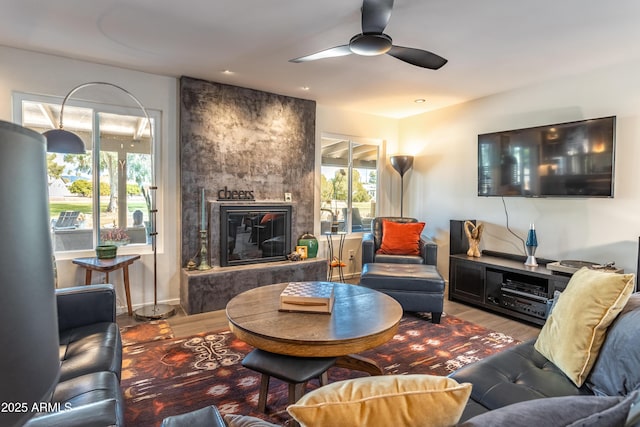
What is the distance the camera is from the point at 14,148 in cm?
44

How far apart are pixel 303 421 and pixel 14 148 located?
66 centimetres

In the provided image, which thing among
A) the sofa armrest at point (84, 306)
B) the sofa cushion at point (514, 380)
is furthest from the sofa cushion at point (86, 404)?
the sofa cushion at point (514, 380)

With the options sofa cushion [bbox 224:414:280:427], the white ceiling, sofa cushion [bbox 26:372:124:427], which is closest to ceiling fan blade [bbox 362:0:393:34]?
the white ceiling

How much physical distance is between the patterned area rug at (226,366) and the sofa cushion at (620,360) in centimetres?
115

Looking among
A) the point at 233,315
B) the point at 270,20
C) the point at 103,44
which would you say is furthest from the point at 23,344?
the point at 103,44

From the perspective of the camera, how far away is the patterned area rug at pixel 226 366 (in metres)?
2.02

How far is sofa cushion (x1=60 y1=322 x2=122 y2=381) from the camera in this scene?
156 cm

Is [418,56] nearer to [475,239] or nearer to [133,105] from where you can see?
[475,239]

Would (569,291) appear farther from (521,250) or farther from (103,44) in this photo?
(103,44)

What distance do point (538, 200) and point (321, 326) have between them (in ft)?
10.5

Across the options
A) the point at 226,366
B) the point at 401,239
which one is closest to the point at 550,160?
the point at 401,239

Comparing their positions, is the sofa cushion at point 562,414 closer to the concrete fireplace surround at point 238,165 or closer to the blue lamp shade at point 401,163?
the concrete fireplace surround at point 238,165

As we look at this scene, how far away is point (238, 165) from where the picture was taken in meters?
4.19

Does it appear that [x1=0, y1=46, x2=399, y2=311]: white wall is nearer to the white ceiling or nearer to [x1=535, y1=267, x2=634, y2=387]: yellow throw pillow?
the white ceiling
